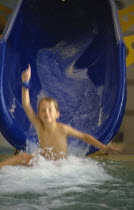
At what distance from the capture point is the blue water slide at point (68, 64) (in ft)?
8.03

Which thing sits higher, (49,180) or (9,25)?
(9,25)

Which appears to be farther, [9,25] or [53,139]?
[9,25]

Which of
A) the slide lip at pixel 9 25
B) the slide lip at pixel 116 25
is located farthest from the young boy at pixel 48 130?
the slide lip at pixel 116 25

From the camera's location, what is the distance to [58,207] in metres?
1.34

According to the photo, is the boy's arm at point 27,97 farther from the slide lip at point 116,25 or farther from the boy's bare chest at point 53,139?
the slide lip at point 116,25

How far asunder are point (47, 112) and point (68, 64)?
1068 mm

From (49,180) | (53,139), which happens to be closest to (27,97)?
(53,139)

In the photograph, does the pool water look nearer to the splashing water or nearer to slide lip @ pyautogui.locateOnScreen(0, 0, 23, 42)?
the splashing water

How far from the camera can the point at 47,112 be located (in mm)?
2131

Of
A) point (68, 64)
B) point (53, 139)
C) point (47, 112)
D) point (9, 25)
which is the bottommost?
point (53, 139)

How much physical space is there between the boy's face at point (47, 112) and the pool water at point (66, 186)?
23cm

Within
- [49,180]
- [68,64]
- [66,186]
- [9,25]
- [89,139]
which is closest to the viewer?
[66,186]

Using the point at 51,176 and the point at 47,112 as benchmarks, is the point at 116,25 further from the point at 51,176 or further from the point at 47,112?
the point at 51,176

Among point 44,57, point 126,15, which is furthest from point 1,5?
point 126,15
